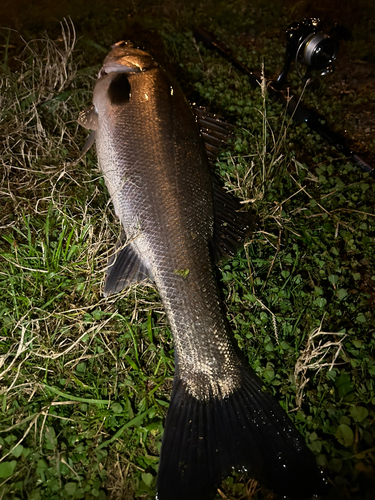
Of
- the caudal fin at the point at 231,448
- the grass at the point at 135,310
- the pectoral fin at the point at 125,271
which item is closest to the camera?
the caudal fin at the point at 231,448

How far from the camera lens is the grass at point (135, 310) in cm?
225

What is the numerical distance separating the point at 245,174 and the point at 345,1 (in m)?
4.18

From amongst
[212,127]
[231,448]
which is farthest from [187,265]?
[212,127]

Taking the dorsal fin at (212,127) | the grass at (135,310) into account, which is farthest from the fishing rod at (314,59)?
the dorsal fin at (212,127)

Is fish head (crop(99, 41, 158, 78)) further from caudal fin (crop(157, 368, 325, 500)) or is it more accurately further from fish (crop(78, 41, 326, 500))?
caudal fin (crop(157, 368, 325, 500))

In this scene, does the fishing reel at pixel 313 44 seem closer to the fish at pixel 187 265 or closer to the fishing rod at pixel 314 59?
the fishing rod at pixel 314 59

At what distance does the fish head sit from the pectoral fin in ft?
6.58

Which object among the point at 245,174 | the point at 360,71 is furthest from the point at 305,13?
the point at 245,174

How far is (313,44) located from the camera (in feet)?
11.9

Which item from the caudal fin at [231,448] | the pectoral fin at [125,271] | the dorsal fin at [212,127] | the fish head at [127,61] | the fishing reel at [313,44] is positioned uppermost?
the fishing reel at [313,44]

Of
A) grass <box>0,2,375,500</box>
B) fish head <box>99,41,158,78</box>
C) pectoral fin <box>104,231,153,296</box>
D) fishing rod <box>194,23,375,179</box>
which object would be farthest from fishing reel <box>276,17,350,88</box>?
pectoral fin <box>104,231,153,296</box>

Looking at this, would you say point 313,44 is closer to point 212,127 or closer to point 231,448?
point 212,127

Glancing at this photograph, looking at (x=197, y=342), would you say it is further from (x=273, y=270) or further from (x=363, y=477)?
(x=363, y=477)

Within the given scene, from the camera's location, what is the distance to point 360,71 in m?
4.57
